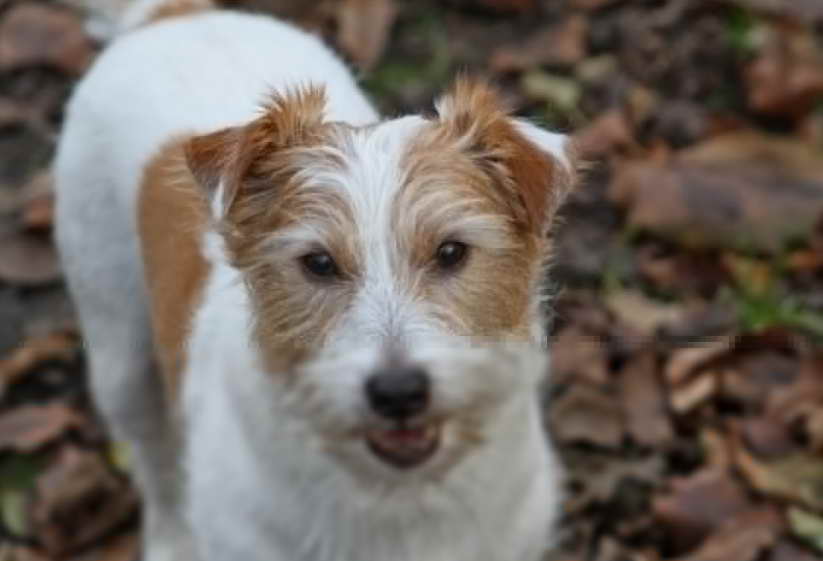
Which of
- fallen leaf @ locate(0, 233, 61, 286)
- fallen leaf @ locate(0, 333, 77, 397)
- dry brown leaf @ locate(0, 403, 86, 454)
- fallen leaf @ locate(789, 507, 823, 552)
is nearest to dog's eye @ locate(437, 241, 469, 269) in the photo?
fallen leaf @ locate(789, 507, 823, 552)

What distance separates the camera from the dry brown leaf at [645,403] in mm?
5023

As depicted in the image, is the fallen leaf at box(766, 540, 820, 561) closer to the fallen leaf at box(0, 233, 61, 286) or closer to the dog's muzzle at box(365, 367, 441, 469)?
the dog's muzzle at box(365, 367, 441, 469)

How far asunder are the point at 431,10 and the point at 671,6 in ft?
2.89

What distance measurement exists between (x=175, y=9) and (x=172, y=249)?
0.83 m

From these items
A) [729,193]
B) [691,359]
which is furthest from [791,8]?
[691,359]

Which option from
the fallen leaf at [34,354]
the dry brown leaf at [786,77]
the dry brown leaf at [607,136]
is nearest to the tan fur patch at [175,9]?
the fallen leaf at [34,354]

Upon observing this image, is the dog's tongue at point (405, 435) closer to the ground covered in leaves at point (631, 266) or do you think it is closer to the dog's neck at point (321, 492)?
the dog's neck at point (321, 492)

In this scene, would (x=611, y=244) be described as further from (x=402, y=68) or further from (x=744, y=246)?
(x=402, y=68)

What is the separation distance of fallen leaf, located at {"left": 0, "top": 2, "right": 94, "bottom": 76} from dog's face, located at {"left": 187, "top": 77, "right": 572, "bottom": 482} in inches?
118

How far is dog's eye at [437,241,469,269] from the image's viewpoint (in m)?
3.25

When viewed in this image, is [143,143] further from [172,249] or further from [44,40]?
[44,40]

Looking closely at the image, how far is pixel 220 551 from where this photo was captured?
390 cm

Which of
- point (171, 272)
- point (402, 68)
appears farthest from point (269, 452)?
point (402, 68)

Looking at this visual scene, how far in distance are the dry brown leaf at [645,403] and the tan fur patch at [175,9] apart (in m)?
1.64
